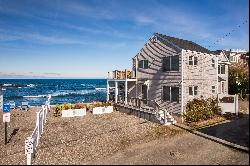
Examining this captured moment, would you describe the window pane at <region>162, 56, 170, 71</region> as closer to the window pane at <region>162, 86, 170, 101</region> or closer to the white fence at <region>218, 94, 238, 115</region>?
the window pane at <region>162, 86, 170, 101</region>

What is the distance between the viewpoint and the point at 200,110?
21438mm

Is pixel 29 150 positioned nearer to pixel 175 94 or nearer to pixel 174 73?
pixel 175 94

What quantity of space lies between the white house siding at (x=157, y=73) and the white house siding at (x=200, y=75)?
2.36ft

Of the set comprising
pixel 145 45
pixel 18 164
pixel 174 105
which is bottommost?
pixel 18 164

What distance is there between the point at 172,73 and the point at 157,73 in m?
2.47

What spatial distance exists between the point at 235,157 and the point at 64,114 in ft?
54.4

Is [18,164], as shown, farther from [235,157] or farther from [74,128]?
[235,157]

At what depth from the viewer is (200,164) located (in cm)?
1231

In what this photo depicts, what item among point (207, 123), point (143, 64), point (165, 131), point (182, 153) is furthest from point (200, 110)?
point (143, 64)

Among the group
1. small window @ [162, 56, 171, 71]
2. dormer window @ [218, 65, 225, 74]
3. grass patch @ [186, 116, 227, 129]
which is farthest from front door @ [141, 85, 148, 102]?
dormer window @ [218, 65, 225, 74]

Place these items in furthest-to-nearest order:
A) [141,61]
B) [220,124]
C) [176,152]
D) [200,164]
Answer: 1. [141,61]
2. [220,124]
3. [176,152]
4. [200,164]

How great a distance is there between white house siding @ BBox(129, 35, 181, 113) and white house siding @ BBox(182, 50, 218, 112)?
72 cm

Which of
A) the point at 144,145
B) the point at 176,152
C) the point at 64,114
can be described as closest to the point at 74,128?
the point at 64,114

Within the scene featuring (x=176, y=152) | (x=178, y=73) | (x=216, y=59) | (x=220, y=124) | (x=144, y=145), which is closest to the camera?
(x=176, y=152)
